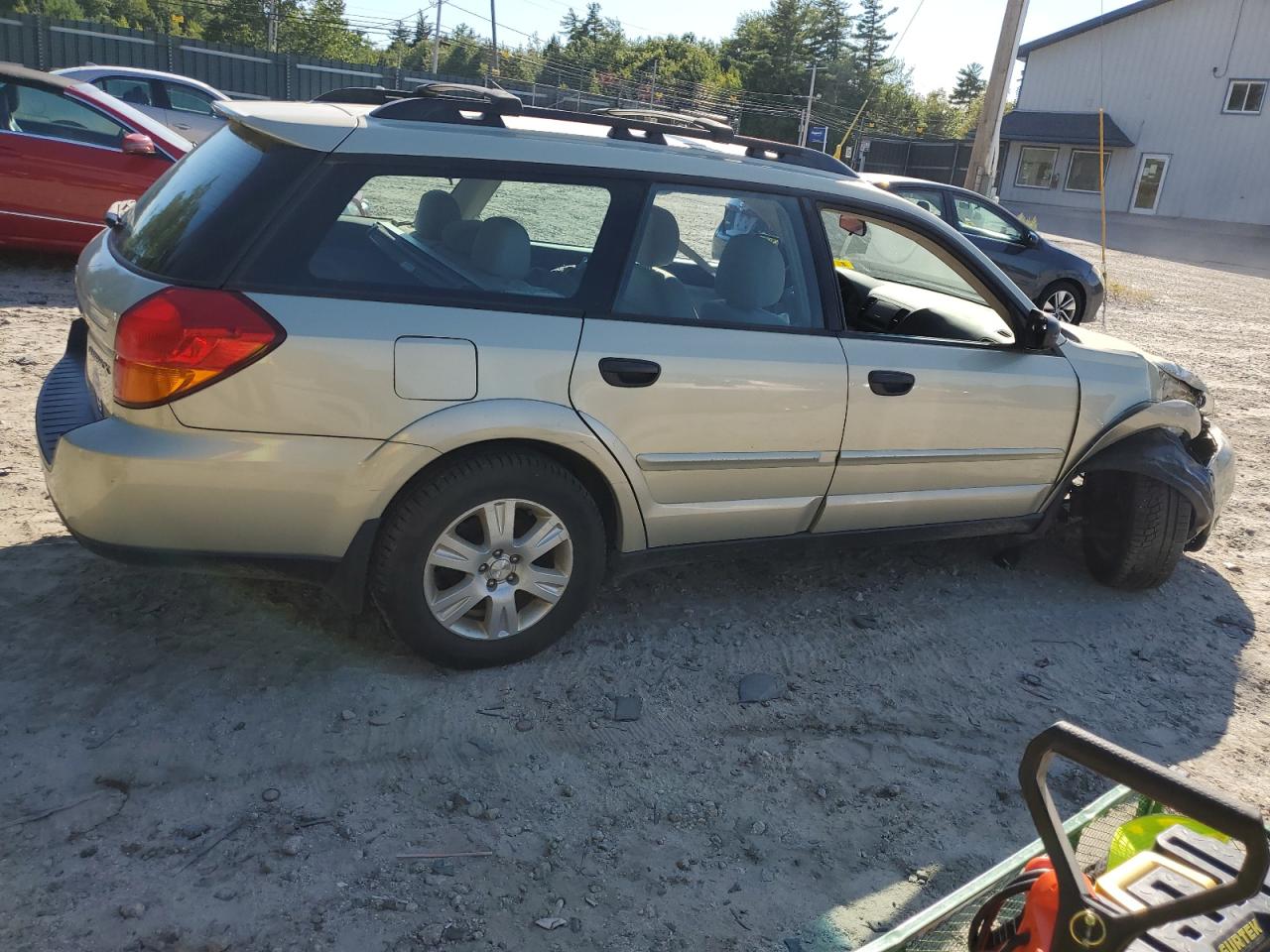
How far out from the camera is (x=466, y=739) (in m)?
3.23

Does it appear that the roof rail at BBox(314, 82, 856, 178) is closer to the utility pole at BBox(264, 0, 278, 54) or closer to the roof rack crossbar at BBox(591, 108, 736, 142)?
the roof rack crossbar at BBox(591, 108, 736, 142)

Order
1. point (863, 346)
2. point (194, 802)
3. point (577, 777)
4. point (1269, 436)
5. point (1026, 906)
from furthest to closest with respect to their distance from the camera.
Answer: point (1269, 436) → point (863, 346) → point (577, 777) → point (194, 802) → point (1026, 906)

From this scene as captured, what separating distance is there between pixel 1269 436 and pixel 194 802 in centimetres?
791

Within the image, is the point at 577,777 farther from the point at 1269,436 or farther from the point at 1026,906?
the point at 1269,436

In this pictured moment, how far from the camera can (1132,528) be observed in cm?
467

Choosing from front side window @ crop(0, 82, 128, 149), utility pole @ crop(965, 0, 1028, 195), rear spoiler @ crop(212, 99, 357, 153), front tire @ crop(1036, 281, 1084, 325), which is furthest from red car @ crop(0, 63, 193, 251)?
utility pole @ crop(965, 0, 1028, 195)

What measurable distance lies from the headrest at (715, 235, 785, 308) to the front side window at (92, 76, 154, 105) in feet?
40.9

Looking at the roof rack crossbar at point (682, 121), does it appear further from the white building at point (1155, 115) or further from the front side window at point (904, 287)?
the white building at point (1155, 115)

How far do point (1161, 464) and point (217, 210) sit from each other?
3.86 meters

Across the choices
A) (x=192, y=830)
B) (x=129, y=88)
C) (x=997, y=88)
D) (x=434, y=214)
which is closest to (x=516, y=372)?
(x=434, y=214)

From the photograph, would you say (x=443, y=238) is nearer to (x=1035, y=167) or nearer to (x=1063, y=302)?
(x=1063, y=302)

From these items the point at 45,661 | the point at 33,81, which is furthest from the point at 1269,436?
the point at 33,81

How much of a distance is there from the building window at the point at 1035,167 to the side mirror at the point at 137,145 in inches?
1541

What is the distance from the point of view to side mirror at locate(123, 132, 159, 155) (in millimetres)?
8211
